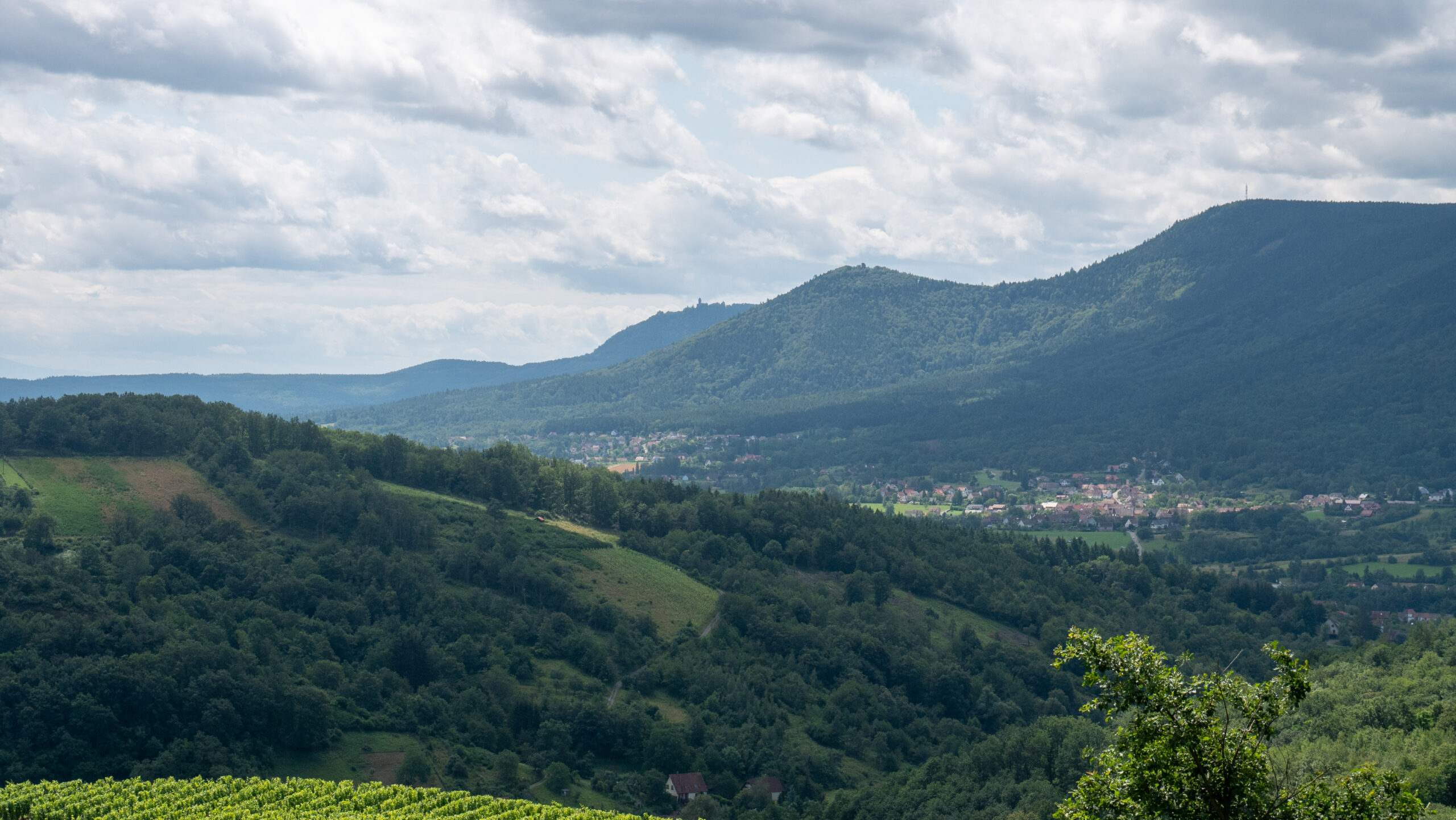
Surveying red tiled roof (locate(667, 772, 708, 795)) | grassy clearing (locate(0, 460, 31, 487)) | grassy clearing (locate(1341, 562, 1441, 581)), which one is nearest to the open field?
red tiled roof (locate(667, 772, 708, 795))

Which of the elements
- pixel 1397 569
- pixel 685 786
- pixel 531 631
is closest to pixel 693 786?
pixel 685 786

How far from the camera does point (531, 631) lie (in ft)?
342

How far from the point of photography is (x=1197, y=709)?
2264 cm

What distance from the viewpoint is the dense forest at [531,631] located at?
7669cm

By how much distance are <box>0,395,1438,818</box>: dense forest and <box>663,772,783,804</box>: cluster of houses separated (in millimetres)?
1211

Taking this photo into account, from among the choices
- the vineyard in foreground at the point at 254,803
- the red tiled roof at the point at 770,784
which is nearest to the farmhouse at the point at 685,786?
the red tiled roof at the point at 770,784

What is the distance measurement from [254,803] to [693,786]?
141ft

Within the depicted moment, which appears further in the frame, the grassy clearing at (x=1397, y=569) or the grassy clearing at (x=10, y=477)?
the grassy clearing at (x=1397, y=569)

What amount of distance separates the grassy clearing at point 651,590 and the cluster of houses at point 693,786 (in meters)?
24.5

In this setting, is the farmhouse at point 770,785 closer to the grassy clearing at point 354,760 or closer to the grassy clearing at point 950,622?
the grassy clearing at point 354,760

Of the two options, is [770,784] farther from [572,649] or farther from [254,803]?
[254,803]

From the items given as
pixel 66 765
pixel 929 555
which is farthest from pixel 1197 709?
pixel 929 555

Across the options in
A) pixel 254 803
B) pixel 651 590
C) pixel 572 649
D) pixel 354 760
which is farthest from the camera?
pixel 651 590

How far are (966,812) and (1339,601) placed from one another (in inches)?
4531
